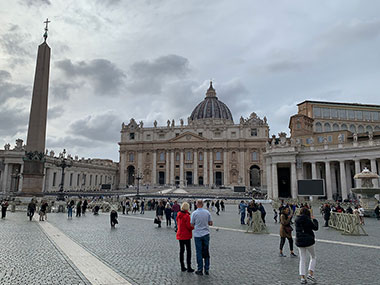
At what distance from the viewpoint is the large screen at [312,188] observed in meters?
26.9

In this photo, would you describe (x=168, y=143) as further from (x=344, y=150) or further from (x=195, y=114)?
(x=344, y=150)

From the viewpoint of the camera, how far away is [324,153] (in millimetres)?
37375

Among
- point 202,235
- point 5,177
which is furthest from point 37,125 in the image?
point 5,177

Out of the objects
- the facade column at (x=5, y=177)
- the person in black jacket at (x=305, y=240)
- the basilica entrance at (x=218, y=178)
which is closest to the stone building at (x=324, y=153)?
the basilica entrance at (x=218, y=178)

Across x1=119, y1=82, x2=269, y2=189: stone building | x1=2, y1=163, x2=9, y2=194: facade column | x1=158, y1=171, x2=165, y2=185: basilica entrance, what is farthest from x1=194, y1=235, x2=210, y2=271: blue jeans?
x1=158, y1=171, x2=165, y2=185: basilica entrance

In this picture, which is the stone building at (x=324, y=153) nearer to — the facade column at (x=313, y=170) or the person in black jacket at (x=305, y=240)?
the facade column at (x=313, y=170)

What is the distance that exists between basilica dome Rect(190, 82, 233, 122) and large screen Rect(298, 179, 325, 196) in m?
65.1

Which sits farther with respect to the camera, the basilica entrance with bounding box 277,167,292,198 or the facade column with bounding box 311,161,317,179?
the basilica entrance with bounding box 277,167,292,198

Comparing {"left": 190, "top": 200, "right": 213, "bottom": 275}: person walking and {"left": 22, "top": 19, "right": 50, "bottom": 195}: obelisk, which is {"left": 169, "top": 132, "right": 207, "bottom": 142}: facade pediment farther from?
{"left": 190, "top": 200, "right": 213, "bottom": 275}: person walking

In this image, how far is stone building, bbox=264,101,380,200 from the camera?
35.0m

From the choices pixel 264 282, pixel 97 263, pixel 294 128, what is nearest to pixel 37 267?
pixel 97 263

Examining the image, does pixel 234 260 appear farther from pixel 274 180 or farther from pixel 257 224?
pixel 274 180

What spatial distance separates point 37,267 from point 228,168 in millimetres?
70467

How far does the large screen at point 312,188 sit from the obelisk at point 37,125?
73.2 ft
